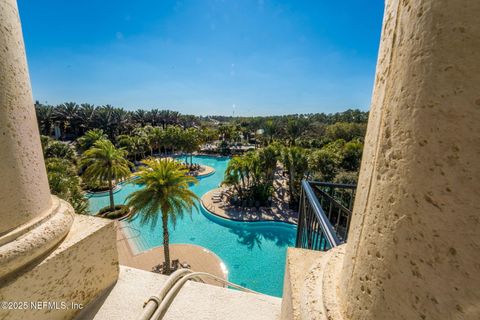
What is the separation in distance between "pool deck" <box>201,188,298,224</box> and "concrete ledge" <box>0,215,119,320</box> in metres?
18.0

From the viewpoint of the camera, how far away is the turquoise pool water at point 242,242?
45.5 ft

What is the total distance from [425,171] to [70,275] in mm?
2771

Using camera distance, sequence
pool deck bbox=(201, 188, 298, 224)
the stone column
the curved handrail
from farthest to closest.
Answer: pool deck bbox=(201, 188, 298, 224)
the curved handrail
the stone column

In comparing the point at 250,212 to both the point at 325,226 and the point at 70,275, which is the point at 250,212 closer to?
the point at 325,226

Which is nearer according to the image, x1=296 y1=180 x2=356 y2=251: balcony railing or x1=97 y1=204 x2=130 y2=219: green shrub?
x1=296 y1=180 x2=356 y2=251: balcony railing

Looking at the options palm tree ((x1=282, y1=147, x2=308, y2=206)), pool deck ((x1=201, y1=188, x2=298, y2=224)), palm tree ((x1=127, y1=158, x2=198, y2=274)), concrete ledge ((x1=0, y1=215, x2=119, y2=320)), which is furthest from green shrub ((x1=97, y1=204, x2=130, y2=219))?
concrete ledge ((x1=0, y1=215, x2=119, y2=320))

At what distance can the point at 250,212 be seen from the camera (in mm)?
21719

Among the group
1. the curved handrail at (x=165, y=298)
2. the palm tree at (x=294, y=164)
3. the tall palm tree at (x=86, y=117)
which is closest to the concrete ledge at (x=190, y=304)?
the curved handrail at (x=165, y=298)

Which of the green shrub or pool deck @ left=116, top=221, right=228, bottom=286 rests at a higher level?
the green shrub

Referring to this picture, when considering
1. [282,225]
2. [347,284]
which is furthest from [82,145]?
[347,284]

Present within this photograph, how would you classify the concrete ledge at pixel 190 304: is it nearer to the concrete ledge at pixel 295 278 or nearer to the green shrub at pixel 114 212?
the concrete ledge at pixel 295 278

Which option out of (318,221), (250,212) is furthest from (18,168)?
(250,212)

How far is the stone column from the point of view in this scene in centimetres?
177

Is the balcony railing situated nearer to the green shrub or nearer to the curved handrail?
the curved handrail
